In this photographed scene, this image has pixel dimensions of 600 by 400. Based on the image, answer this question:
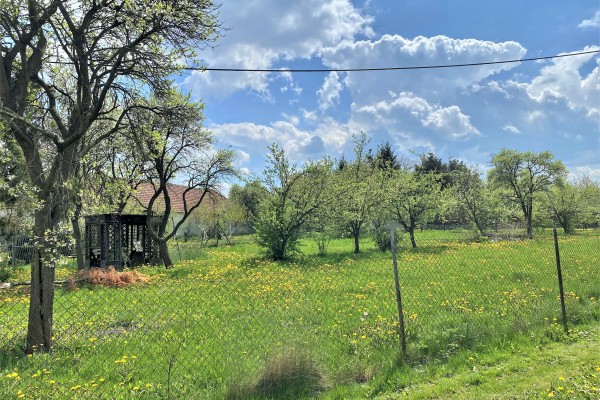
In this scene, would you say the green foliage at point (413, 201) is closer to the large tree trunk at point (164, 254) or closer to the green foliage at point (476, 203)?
the green foliage at point (476, 203)

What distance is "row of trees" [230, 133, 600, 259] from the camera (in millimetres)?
18312

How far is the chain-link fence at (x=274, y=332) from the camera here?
4.09 meters

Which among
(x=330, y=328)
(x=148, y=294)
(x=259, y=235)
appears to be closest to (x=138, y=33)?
(x=330, y=328)

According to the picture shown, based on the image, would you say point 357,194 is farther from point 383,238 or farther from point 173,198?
point 173,198

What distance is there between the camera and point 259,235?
18312 millimetres

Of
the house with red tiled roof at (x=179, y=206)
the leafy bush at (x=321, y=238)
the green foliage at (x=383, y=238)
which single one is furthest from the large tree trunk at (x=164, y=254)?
the green foliage at (x=383, y=238)

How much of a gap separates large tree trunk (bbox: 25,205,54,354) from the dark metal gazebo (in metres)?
11.5

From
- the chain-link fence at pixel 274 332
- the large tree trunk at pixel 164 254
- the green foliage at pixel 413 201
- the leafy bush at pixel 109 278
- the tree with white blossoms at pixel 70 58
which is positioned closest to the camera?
the chain-link fence at pixel 274 332

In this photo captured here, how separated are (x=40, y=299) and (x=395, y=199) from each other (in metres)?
20.4

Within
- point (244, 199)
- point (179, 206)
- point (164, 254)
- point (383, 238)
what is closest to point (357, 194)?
point (383, 238)

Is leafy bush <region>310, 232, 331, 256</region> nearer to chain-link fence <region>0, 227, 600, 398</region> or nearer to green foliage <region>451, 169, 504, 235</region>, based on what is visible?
chain-link fence <region>0, 227, 600, 398</region>

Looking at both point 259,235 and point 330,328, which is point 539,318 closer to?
point 330,328

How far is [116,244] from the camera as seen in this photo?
17.5 metres

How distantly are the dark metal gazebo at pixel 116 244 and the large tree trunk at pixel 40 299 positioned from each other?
453 inches
